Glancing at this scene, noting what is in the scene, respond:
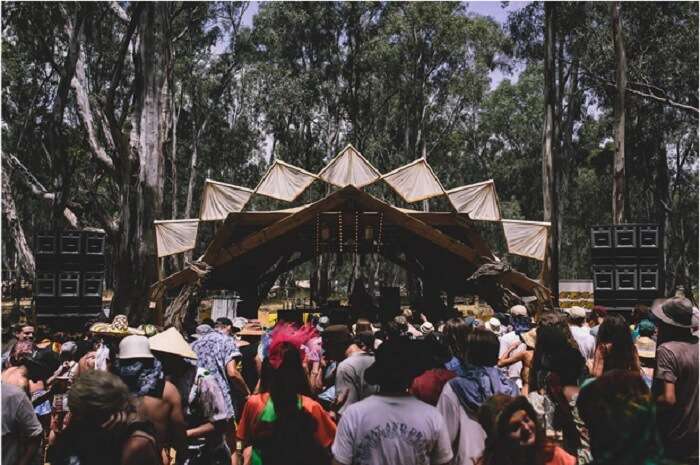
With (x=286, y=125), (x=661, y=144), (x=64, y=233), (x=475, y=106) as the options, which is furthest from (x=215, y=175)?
(x=64, y=233)

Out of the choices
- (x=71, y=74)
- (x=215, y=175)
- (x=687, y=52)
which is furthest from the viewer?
(x=215, y=175)

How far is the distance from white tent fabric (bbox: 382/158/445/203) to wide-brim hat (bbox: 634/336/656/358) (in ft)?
28.9

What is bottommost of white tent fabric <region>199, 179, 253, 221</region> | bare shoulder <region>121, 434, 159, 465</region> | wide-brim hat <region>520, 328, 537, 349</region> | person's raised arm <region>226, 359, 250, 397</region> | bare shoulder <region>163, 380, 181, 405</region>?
person's raised arm <region>226, 359, 250, 397</region>

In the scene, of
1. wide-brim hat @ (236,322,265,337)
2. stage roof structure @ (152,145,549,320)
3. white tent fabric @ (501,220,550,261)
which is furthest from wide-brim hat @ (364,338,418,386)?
white tent fabric @ (501,220,550,261)

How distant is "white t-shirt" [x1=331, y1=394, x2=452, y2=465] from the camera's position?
293 centimetres

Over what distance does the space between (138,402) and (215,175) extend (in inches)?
1273

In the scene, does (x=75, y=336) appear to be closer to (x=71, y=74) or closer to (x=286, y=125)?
(x=71, y=74)

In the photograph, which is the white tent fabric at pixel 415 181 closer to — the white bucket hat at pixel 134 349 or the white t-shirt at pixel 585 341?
the white t-shirt at pixel 585 341

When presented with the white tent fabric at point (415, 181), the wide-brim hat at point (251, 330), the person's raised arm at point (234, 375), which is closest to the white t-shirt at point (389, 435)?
the person's raised arm at point (234, 375)

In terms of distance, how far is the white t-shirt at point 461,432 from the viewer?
330cm

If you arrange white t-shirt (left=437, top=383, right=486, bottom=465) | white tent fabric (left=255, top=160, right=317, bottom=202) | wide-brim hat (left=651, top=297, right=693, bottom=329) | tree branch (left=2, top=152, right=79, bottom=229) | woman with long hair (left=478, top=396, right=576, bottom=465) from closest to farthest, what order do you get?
woman with long hair (left=478, top=396, right=576, bottom=465) < white t-shirt (left=437, top=383, right=486, bottom=465) < wide-brim hat (left=651, top=297, right=693, bottom=329) < white tent fabric (left=255, top=160, right=317, bottom=202) < tree branch (left=2, top=152, right=79, bottom=229)

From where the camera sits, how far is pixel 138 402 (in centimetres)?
340

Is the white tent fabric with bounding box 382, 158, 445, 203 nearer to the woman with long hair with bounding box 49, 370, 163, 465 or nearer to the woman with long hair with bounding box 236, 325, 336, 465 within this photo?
the woman with long hair with bounding box 236, 325, 336, 465

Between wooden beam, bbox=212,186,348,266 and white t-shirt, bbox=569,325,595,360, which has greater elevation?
wooden beam, bbox=212,186,348,266
